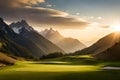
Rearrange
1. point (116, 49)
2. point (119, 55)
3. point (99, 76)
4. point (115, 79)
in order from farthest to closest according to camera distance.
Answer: point (116, 49)
point (119, 55)
point (99, 76)
point (115, 79)

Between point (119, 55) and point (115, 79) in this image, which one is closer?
point (115, 79)

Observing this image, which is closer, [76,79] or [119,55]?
[76,79]

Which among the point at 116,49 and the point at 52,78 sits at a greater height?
the point at 116,49

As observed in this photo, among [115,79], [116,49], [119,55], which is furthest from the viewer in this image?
Answer: [116,49]

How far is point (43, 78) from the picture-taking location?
42906 mm

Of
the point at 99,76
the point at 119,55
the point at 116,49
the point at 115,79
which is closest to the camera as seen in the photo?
the point at 115,79

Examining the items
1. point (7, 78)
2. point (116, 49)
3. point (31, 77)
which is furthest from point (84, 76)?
point (116, 49)

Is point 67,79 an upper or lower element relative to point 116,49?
lower

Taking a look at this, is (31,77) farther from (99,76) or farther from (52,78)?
(99,76)

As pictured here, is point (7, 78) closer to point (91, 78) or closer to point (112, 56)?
point (91, 78)

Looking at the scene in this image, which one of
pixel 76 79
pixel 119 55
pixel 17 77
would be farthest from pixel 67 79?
pixel 119 55

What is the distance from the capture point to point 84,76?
44.1 m

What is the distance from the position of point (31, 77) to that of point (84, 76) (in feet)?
29.1

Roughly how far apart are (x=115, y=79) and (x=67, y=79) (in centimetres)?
757
